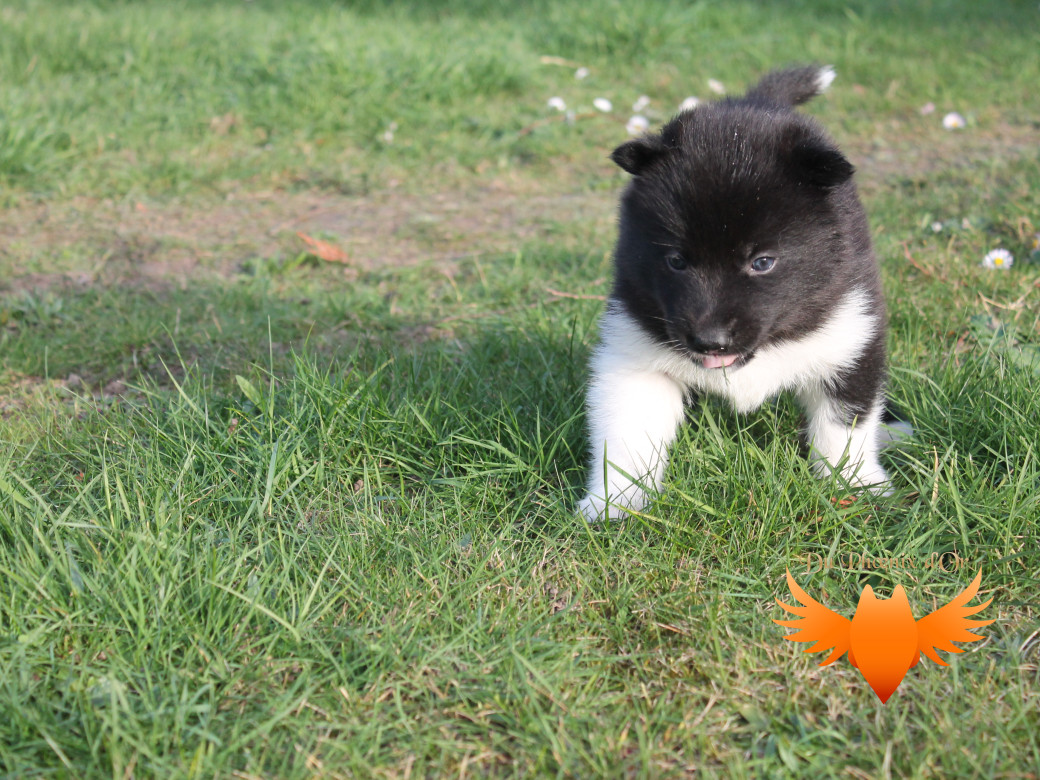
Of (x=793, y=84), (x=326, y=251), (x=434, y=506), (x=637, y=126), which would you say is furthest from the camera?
(x=637, y=126)

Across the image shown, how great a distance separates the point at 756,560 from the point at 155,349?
8.49 feet

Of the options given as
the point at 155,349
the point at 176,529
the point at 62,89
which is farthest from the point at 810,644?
the point at 62,89

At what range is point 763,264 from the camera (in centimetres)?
253

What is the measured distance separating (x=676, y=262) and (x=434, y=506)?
0.98 m

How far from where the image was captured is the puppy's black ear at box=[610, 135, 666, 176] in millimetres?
2557

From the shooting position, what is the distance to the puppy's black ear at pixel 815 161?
7.91 ft

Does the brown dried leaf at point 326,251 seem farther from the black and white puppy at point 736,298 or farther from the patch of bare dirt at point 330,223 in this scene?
the black and white puppy at point 736,298

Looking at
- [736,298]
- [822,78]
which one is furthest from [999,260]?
[736,298]

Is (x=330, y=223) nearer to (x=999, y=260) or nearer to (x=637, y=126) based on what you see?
(x=637, y=126)

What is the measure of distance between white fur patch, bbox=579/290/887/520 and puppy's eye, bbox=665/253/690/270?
0.27 metres

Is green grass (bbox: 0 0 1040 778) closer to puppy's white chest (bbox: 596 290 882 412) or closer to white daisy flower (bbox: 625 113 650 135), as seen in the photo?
puppy's white chest (bbox: 596 290 882 412)

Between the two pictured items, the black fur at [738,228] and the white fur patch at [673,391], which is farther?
the white fur patch at [673,391]

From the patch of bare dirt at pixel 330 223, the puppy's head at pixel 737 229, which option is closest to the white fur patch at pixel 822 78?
the puppy's head at pixel 737 229

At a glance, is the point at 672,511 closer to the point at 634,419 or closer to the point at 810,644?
the point at 634,419
